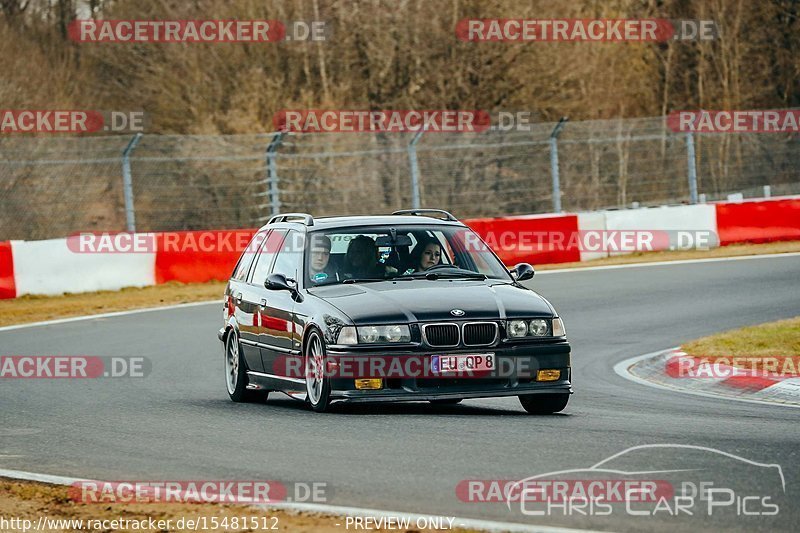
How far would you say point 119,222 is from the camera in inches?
1240

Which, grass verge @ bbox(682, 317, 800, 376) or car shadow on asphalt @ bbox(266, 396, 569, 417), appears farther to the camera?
grass verge @ bbox(682, 317, 800, 376)

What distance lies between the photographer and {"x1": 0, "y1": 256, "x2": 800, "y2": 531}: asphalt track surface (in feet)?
23.2

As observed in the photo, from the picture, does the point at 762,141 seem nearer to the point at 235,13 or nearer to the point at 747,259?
the point at 747,259

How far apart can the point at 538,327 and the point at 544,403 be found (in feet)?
2.16

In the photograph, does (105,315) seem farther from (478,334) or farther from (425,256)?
(478,334)

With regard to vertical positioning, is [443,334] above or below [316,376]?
above

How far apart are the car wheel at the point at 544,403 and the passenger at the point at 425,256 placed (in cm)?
134

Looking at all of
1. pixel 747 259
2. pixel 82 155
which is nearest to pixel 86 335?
pixel 747 259

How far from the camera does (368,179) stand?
3167 cm
